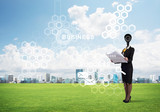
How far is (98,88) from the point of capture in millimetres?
10703

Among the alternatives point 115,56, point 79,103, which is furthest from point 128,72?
point 79,103

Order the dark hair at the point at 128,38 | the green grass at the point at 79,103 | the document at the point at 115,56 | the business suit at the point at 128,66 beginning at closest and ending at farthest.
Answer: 1. the green grass at the point at 79,103
2. the document at the point at 115,56
3. the business suit at the point at 128,66
4. the dark hair at the point at 128,38

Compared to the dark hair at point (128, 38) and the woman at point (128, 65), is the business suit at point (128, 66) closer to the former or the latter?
the woman at point (128, 65)

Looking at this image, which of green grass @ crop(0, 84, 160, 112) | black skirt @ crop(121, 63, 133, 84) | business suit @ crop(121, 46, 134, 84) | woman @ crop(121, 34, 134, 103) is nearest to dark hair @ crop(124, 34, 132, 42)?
woman @ crop(121, 34, 134, 103)

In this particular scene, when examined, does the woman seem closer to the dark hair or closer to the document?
the dark hair

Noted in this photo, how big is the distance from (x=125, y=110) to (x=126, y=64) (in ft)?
5.56

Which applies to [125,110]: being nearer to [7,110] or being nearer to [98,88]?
[7,110]

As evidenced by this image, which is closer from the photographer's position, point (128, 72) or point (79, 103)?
point (128, 72)

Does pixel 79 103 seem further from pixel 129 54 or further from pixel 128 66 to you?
pixel 129 54

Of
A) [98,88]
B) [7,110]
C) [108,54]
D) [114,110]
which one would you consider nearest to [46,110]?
[7,110]

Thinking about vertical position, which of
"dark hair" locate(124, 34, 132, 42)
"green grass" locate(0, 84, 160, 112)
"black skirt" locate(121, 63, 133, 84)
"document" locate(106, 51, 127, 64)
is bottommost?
"green grass" locate(0, 84, 160, 112)

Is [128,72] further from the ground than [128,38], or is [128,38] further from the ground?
[128,38]

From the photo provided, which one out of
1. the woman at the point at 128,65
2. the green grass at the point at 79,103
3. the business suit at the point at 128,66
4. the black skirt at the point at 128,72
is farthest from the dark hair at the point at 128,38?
the green grass at the point at 79,103

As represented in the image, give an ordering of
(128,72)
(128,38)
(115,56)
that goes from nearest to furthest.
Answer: (115,56) < (128,72) < (128,38)
